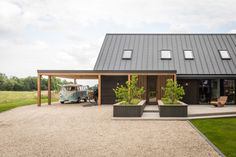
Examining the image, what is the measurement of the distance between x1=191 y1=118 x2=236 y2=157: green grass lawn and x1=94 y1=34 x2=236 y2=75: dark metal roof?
11.4 metres

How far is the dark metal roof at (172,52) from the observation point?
86.0 feet

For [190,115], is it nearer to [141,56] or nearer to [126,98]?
[126,98]

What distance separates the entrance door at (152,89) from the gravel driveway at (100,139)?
36.3 ft

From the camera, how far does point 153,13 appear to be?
23.9 metres

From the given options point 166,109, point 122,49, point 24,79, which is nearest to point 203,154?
point 166,109

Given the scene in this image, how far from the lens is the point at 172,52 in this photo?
92.6 feet

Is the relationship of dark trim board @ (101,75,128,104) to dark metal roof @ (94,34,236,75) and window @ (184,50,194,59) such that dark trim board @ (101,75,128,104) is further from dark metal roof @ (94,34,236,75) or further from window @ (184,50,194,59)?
window @ (184,50,194,59)

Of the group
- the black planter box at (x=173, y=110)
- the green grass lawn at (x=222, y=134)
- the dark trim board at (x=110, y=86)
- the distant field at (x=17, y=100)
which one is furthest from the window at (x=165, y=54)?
the distant field at (x=17, y=100)

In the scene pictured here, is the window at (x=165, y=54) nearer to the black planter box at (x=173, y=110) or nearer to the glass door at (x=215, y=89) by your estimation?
the glass door at (x=215, y=89)

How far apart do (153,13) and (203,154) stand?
56.2 feet

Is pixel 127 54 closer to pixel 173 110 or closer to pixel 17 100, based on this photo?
pixel 173 110

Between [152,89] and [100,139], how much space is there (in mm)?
15382

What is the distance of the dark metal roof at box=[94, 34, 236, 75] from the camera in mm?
26203

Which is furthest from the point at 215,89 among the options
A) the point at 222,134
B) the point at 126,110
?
the point at 222,134
